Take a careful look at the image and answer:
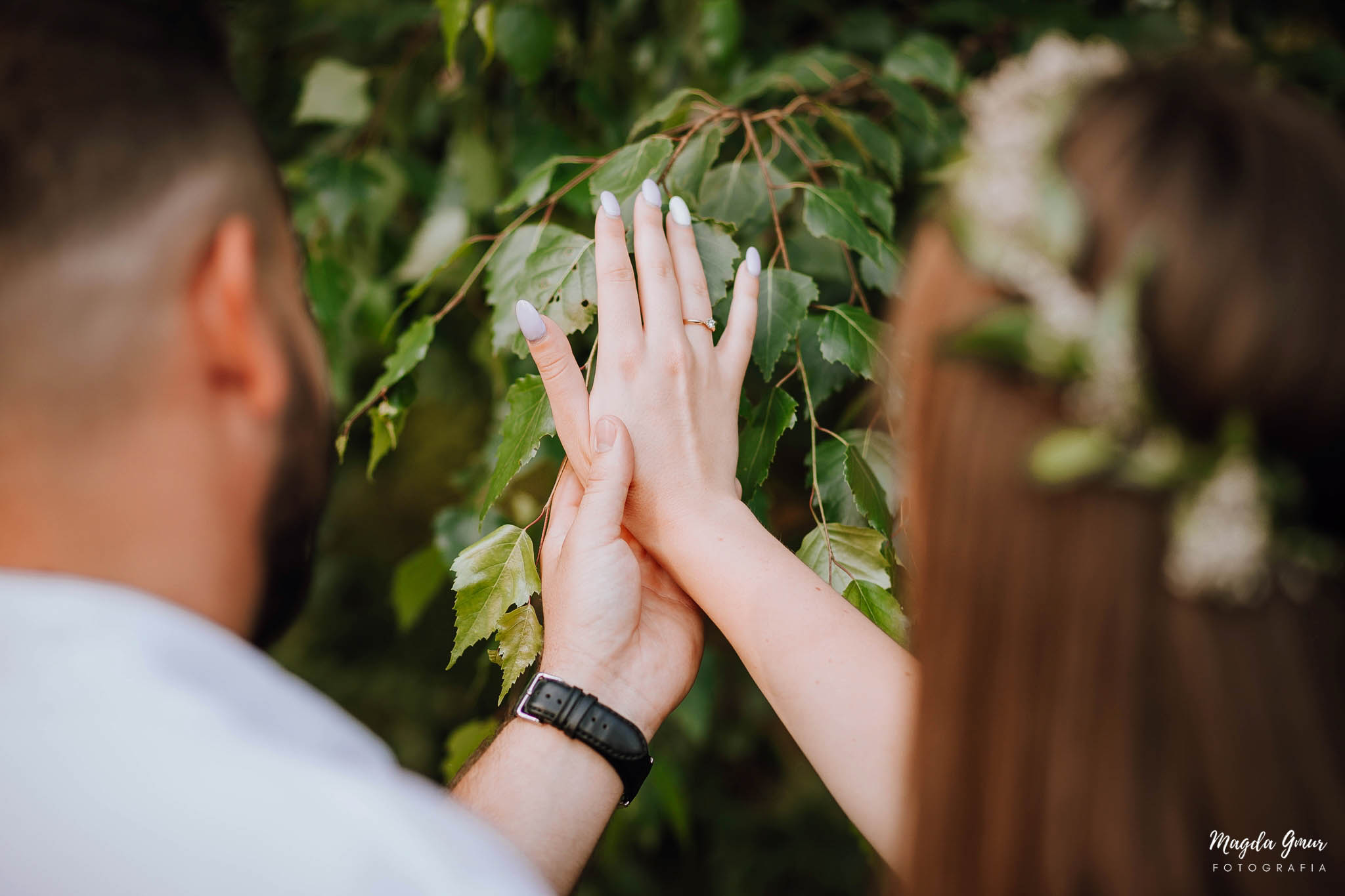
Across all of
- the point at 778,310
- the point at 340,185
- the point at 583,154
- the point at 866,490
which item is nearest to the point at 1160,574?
the point at 866,490

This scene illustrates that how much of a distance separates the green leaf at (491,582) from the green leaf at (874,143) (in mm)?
686

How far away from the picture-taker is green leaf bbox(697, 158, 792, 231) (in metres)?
1.05

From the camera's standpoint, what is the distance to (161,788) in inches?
22.1

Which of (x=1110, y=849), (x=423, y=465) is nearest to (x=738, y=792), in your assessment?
(x=423, y=465)

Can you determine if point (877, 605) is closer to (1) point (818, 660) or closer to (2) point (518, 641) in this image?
(1) point (818, 660)

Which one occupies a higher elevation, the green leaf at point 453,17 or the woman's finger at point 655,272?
the green leaf at point 453,17

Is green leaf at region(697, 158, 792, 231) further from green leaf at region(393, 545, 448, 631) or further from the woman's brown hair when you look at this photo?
green leaf at region(393, 545, 448, 631)

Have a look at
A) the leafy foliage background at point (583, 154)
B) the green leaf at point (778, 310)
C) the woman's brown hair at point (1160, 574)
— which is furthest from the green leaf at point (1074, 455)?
the green leaf at point (778, 310)

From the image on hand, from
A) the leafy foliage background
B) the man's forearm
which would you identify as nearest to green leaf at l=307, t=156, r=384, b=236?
the leafy foliage background

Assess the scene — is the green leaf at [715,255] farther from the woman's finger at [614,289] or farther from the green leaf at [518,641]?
the green leaf at [518,641]

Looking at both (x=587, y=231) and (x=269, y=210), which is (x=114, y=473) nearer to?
(x=269, y=210)

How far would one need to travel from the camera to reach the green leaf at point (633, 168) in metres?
0.99

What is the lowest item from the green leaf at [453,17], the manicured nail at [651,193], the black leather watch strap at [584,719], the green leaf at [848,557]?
the black leather watch strap at [584,719]

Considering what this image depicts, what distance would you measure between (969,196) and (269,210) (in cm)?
59
